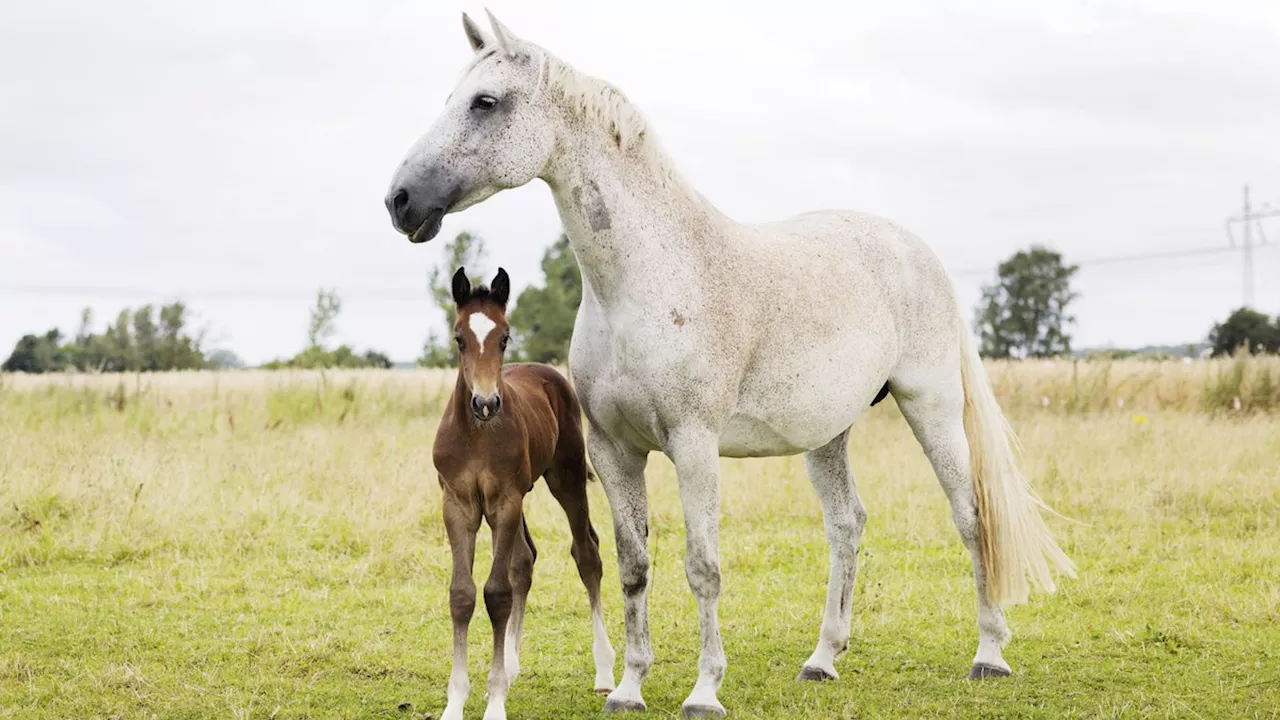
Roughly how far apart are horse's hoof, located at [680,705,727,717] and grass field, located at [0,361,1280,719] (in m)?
0.22

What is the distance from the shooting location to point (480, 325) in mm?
4488

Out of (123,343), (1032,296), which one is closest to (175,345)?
(123,343)

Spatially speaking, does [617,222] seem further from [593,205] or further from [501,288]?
[501,288]

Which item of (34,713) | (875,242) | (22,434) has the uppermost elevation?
(875,242)

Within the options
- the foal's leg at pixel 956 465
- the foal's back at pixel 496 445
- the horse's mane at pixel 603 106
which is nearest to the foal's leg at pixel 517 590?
the foal's back at pixel 496 445

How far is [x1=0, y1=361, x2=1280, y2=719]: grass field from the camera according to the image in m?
5.39

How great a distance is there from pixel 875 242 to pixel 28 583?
5.90m

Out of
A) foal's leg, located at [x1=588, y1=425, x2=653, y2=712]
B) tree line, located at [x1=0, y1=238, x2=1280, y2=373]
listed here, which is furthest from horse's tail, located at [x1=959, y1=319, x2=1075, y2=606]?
tree line, located at [x1=0, y1=238, x2=1280, y2=373]

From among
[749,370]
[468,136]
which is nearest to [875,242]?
[749,370]

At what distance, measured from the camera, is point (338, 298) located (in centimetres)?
4519

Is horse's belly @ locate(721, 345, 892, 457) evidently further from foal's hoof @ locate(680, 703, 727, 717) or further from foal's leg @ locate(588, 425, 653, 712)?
foal's hoof @ locate(680, 703, 727, 717)

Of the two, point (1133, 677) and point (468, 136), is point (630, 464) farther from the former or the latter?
point (1133, 677)

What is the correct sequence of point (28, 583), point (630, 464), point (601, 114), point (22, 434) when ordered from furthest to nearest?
point (22, 434), point (28, 583), point (630, 464), point (601, 114)

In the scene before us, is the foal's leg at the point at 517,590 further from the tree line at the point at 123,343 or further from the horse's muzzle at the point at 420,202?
the tree line at the point at 123,343
